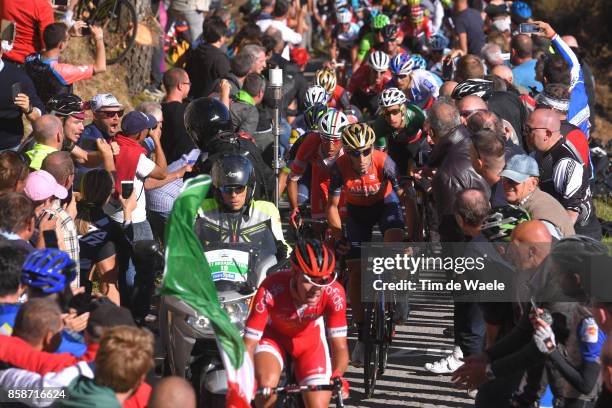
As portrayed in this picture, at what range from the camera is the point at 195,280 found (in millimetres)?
5348

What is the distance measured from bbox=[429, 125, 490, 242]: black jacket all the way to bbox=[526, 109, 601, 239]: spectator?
22.9 inches

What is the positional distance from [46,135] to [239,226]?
205cm

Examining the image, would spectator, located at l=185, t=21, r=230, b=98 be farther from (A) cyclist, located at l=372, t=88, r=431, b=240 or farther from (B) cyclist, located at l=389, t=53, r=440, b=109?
(A) cyclist, located at l=372, t=88, r=431, b=240

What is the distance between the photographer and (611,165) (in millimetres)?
15086

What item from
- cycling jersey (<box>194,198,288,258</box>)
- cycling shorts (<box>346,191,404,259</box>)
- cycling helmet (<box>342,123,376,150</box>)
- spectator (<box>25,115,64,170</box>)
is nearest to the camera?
cycling jersey (<box>194,198,288,258</box>)

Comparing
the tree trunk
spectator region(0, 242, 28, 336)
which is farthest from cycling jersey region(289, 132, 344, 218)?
the tree trunk

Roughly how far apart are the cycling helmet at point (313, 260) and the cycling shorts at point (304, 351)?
542 mm

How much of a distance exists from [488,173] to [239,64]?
4.93 m

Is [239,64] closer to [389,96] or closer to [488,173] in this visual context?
[389,96]

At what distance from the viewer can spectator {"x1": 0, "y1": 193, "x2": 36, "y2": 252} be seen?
20.5ft

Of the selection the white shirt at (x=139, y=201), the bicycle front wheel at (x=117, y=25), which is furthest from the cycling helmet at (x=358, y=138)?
the bicycle front wheel at (x=117, y=25)

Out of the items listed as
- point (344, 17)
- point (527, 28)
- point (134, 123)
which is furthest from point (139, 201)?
point (344, 17)

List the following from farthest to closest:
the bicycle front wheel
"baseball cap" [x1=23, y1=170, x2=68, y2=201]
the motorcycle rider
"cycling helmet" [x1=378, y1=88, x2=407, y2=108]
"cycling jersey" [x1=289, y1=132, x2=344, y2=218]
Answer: the bicycle front wheel
"cycling helmet" [x1=378, y1=88, x2=407, y2=108]
"cycling jersey" [x1=289, y1=132, x2=344, y2=218]
the motorcycle rider
"baseball cap" [x1=23, y1=170, x2=68, y2=201]

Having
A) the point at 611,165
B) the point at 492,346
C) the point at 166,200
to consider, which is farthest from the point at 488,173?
the point at 611,165
